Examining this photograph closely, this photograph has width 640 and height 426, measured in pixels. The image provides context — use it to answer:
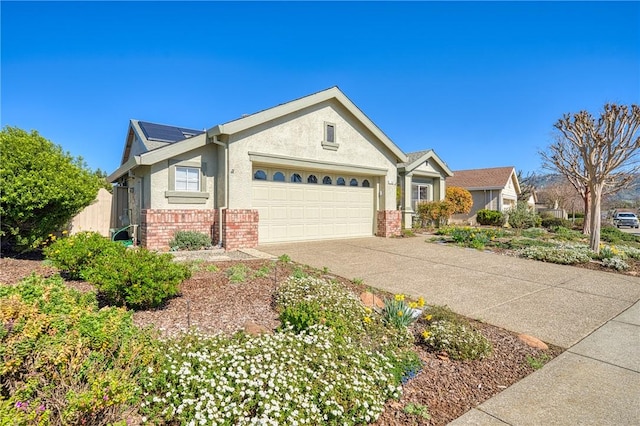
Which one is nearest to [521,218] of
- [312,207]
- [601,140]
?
[601,140]

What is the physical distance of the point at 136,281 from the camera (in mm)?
4277

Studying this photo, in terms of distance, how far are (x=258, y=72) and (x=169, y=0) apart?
543 cm

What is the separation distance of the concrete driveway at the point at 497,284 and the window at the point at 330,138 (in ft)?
13.1

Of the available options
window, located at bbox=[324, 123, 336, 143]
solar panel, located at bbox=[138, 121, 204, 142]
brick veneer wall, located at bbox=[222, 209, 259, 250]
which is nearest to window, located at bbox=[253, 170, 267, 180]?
brick veneer wall, located at bbox=[222, 209, 259, 250]

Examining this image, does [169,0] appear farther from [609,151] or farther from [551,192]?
[551,192]

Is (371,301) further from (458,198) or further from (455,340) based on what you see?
(458,198)

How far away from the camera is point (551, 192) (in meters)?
38.3

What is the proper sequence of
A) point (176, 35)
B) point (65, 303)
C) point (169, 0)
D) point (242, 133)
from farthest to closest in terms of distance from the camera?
point (242, 133) → point (176, 35) → point (169, 0) → point (65, 303)

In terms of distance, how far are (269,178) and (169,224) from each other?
11.9 feet

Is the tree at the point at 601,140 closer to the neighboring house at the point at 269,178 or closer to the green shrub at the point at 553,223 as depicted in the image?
the neighboring house at the point at 269,178

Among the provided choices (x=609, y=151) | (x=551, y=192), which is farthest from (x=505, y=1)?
(x=551, y=192)

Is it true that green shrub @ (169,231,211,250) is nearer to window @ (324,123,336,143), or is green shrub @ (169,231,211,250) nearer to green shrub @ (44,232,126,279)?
green shrub @ (44,232,126,279)

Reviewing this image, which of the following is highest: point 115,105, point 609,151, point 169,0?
point 169,0

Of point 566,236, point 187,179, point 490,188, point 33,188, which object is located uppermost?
point 490,188
